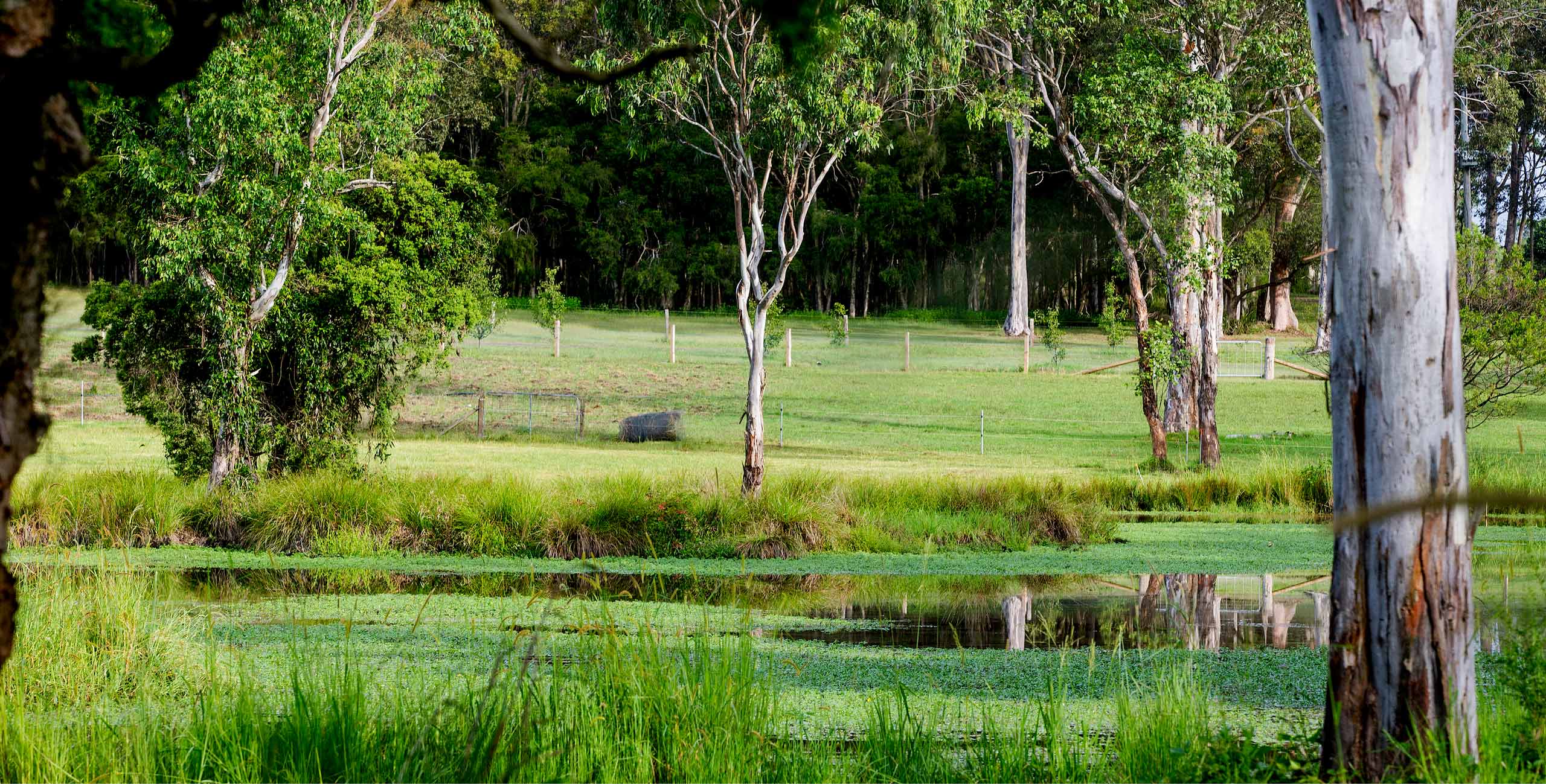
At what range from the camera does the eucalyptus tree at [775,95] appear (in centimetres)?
1645

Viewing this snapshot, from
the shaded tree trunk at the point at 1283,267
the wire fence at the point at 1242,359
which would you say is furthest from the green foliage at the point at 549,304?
the shaded tree trunk at the point at 1283,267

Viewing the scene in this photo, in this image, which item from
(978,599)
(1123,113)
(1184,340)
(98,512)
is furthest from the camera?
(1184,340)

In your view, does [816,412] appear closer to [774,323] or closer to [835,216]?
[774,323]

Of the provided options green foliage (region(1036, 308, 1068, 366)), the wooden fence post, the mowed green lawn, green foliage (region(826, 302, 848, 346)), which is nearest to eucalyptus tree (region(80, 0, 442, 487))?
the mowed green lawn

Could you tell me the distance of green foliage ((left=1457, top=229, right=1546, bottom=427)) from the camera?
1897 centimetres

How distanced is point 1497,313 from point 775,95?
11144mm

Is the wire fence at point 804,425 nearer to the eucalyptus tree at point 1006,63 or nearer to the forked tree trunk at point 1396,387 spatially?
the eucalyptus tree at point 1006,63

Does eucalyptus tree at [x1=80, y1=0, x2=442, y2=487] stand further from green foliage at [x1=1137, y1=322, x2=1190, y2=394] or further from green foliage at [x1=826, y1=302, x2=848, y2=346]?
green foliage at [x1=826, y1=302, x2=848, y2=346]

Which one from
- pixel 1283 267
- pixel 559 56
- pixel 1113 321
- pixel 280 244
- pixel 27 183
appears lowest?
pixel 1113 321

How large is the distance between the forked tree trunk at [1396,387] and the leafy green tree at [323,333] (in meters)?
12.3

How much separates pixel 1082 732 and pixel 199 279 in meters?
11.4

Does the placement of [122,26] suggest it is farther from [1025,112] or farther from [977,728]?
[1025,112]

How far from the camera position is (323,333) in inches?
622

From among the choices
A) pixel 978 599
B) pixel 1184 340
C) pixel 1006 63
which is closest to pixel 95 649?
pixel 978 599
